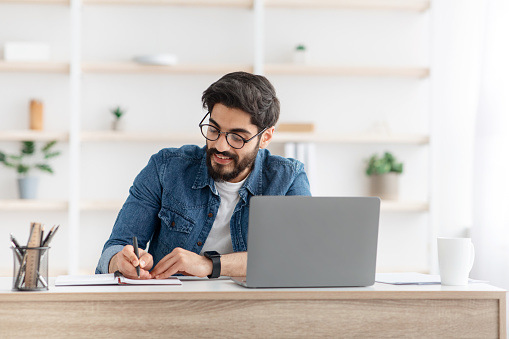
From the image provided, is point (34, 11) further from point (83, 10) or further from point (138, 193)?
point (138, 193)

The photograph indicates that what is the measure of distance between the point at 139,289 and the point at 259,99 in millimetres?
858

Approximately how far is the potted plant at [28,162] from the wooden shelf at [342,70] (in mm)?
1390

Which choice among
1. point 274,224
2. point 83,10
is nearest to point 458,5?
point 83,10

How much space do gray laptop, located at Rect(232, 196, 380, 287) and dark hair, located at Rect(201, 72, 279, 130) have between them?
0.66 metres

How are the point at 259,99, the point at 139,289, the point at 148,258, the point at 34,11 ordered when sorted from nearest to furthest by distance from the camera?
the point at 139,289
the point at 148,258
the point at 259,99
the point at 34,11

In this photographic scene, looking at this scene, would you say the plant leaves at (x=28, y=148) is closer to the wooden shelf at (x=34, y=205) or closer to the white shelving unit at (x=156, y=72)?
the white shelving unit at (x=156, y=72)

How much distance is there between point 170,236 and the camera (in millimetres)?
2004

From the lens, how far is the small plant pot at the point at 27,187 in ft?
11.4

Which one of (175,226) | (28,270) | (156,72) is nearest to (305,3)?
(156,72)

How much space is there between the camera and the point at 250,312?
50.7 inches

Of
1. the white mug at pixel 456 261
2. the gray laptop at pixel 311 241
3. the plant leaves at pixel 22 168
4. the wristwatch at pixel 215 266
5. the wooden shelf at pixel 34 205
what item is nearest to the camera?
the gray laptop at pixel 311 241

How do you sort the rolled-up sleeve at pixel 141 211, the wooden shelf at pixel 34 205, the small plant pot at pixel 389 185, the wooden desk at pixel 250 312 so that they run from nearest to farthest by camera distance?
the wooden desk at pixel 250 312 → the rolled-up sleeve at pixel 141 211 → the wooden shelf at pixel 34 205 → the small plant pot at pixel 389 185

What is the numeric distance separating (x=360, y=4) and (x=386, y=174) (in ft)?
3.38

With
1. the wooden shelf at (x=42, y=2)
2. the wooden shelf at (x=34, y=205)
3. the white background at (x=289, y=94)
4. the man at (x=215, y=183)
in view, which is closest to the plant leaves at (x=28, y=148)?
the white background at (x=289, y=94)
